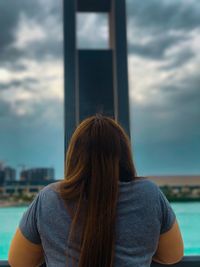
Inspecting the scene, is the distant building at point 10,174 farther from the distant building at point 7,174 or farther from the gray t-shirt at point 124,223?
the gray t-shirt at point 124,223

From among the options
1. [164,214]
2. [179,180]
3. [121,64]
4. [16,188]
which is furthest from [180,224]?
[16,188]

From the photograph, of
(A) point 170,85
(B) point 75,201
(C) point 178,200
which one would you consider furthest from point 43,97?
(B) point 75,201

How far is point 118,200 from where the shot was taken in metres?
0.73

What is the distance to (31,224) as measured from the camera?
76 centimetres

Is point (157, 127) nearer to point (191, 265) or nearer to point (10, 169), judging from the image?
point (10, 169)

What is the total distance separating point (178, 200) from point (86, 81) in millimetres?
958

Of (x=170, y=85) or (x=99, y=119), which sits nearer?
(x=99, y=119)

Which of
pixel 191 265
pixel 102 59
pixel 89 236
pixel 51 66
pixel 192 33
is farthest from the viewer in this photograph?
pixel 51 66

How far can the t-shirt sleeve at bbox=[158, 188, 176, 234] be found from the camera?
2.50ft

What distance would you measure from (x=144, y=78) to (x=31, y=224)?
9.83ft

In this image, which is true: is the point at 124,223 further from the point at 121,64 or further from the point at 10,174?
the point at 10,174

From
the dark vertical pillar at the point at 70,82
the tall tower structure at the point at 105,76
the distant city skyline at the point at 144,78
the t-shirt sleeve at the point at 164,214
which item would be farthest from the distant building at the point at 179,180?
the t-shirt sleeve at the point at 164,214

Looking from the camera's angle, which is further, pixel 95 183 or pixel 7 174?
pixel 7 174

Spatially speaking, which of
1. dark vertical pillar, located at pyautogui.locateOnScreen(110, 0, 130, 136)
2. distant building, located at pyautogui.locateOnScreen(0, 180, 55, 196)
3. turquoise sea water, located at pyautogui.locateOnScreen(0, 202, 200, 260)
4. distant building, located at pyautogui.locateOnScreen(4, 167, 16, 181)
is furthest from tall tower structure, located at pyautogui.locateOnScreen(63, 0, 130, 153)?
A: distant building, located at pyautogui.locateOnScreen(4, 167, 16, 181)
